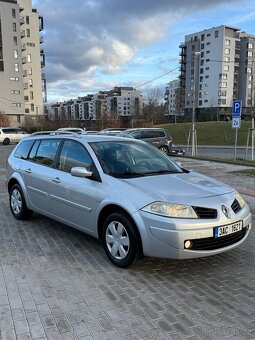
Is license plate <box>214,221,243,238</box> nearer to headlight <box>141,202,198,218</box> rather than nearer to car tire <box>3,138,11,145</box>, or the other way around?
headlight <box>141,202,198,218</box>

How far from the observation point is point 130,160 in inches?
194

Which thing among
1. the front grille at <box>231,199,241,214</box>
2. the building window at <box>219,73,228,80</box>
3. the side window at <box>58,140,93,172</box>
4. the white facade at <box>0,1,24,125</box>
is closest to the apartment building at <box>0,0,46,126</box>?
the white facade at <box>0,1,24,125</box>

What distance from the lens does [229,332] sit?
2.91m

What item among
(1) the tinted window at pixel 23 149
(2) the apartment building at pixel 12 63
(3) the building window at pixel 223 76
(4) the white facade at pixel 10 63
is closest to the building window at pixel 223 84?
(3) the building window at pixel 223 76

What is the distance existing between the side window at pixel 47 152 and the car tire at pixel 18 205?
73 centimetres

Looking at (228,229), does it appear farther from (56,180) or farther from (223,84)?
(223,84)

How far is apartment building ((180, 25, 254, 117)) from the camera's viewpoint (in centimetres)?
9806

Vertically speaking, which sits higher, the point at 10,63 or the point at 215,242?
the point at 10,63

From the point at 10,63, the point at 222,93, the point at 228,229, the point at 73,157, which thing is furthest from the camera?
the point at 222,93

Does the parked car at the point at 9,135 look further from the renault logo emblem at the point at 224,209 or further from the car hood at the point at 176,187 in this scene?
the renault logo emblem at the point at 224,209

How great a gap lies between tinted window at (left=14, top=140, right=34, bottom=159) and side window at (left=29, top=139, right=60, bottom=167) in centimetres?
41

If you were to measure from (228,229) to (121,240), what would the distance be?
4.13 feet

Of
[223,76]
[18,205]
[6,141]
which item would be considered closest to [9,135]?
[6,141]

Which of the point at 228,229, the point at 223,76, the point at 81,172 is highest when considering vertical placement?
the point at 223,76
